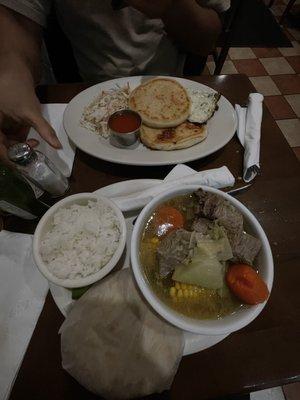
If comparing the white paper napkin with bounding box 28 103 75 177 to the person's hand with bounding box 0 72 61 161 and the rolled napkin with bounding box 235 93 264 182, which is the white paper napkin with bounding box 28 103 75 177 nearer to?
the person's hand with bounding box 0 72 61 161

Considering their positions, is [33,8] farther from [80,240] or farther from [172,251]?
[172,251]

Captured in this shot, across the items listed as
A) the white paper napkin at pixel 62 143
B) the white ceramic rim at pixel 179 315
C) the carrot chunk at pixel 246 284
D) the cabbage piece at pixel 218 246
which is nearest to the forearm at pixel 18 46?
the white paper napkin at pixel 62 143

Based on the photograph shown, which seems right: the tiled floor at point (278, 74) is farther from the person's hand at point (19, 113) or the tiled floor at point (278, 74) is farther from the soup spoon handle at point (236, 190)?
the person's hand at point (19, 113)

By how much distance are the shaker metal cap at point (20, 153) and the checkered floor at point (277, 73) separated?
307 cm

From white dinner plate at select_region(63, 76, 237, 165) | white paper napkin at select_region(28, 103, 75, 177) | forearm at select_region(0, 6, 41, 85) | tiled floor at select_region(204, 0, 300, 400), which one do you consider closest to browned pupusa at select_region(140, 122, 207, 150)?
white dinner plate at select_region(63, 76, 237, 165)

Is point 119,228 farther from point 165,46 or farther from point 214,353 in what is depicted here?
point 165,46

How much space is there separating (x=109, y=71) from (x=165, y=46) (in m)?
0.42

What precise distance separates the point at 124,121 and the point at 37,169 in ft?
1.72

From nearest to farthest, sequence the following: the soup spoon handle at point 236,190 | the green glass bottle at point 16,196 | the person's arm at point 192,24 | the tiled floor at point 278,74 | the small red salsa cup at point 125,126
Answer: the green glass bottle at point 16,196, the soup spoon handle at point 236,190, the small red salsa cup at point 125,126, the person's arm at point 192,24, the tiled floor at point 278,74

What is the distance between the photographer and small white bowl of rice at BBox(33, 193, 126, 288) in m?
0.95

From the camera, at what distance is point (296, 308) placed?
1.02 meters

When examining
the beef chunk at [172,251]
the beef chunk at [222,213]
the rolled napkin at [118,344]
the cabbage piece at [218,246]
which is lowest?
the rolled napkin at [118,344]

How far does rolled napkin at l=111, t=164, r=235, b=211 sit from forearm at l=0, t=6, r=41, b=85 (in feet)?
3.00

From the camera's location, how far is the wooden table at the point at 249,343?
0.88 meters
